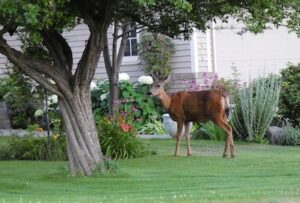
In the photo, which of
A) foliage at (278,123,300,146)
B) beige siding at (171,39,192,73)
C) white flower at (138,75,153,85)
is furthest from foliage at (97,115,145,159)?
beige siding at (171,39,192,73)

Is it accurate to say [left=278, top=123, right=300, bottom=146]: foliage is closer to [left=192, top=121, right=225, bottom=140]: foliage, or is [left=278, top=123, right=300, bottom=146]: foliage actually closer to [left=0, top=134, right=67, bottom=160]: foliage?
[left=192, top=121, right=225, bottom=140]: foliage

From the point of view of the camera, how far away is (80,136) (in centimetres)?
1216

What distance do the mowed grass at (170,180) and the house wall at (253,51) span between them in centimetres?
763

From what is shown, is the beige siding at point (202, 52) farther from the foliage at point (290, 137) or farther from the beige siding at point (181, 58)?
the foliage at point (290, 137)

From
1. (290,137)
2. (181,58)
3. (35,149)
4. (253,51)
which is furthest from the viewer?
(253,51)

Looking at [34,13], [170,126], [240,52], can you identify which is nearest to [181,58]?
[240,52]

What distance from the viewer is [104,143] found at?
49.8ft

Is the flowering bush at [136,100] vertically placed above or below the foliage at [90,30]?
below

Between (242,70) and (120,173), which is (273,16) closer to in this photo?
(120,173)

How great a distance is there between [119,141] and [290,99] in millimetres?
6287

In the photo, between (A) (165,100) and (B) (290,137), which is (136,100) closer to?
(B) (290,137)

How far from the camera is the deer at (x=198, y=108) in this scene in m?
15.0

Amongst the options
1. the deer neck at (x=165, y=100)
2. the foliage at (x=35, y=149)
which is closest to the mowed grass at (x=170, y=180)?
the foliage at (x=35, y=149)

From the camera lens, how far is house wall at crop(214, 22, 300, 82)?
917 inches
